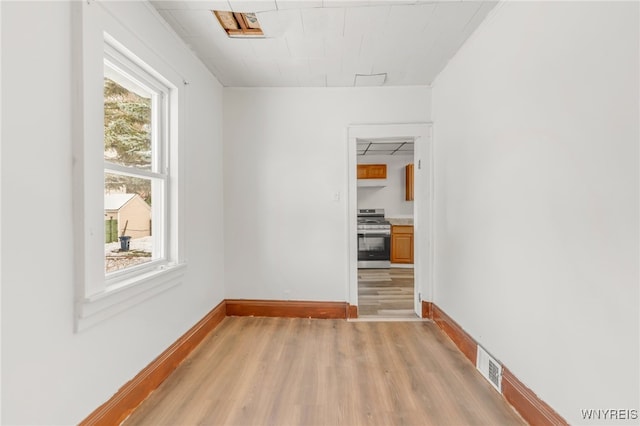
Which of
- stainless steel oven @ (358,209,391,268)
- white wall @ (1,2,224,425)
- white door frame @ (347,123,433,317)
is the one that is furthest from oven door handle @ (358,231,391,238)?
white wall @ (1,2,224,425)

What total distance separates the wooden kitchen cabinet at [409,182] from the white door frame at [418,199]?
288 cm

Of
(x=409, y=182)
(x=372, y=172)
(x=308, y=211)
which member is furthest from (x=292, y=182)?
(x=409, y=182)

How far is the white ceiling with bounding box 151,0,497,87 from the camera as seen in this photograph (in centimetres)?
185

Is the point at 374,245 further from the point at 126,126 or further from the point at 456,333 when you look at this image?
the point at 126,126

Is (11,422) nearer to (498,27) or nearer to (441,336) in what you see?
(441,336)

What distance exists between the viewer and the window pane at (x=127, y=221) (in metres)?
1.67

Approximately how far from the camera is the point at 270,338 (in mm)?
2604

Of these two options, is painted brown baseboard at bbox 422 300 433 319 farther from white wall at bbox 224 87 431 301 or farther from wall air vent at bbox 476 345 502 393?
wall air vent at bbox 476 345 502 393

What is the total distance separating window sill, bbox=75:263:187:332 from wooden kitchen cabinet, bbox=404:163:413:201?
15.5 feet

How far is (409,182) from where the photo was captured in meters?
5.96

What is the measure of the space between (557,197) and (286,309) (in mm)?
2489

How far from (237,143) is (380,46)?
5.44 feet

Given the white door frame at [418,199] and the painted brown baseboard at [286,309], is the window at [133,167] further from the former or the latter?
the white door frame at [418,199]

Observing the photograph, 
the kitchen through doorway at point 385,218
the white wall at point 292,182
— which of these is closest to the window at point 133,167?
the white wall at point 292,182
